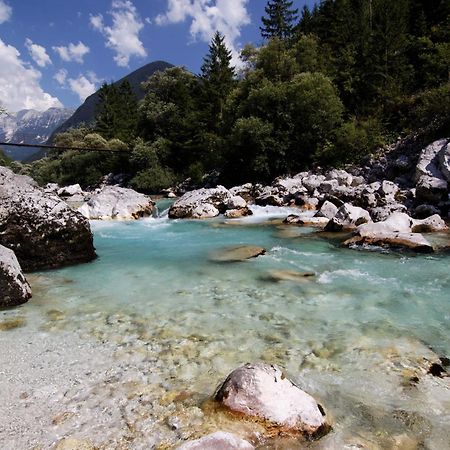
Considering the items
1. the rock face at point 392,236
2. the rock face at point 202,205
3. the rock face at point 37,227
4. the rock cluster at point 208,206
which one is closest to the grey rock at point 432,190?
the rock face at point 392,236

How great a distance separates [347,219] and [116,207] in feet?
35.6

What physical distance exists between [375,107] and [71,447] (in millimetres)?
38450

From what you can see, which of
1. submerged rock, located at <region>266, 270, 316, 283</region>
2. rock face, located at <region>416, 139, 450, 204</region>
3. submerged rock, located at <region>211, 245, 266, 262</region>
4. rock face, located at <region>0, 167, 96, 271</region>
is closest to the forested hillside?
rock face, located at <region>416, 139, 450, 204</region>

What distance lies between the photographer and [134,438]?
3.19 m

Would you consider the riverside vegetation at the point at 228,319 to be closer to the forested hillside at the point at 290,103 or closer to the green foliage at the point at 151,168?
the forested hillside at the point at 290,103

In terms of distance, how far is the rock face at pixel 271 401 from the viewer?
3260 mm

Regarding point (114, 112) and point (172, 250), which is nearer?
point (172, 250)

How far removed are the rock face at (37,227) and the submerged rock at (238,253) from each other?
332cm

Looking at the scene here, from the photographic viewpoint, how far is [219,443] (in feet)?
9.39

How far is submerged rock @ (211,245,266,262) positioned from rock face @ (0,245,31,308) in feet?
14.4

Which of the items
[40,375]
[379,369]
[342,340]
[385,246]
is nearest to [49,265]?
[40,375]

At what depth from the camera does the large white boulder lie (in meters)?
13.2

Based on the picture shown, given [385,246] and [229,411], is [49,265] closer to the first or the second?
[229,411]

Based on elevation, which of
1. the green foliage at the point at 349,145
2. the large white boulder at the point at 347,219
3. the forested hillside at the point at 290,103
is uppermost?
the forested hillside at the point at 290,103
